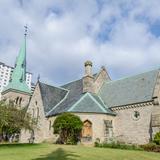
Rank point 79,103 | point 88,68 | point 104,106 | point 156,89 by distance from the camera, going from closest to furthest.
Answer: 1. point 156,89
2. point 79,103
3. point 104,106
4. point 88,68

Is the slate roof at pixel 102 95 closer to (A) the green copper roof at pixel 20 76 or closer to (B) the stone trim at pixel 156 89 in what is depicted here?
(B) the stone trim at pixel 156 89

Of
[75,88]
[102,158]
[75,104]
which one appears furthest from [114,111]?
[102,158]

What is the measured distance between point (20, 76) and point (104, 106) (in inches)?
1018

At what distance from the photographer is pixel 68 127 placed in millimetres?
35531

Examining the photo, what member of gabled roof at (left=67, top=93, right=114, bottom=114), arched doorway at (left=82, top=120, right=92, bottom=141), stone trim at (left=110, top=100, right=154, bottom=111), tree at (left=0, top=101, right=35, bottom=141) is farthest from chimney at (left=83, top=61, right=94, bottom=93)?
tree at (left=0, top=101, right=35, bottom=141)

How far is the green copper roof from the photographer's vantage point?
191ft

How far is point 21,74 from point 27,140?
61.3 feet

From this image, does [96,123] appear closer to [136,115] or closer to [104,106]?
[104,106]

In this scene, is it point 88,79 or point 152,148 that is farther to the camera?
point 88,79

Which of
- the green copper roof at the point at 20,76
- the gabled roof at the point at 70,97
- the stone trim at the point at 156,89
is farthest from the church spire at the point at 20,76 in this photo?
the stone trim at the point at 156,89

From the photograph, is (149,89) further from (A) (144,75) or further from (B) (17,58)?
(B) (17,58)

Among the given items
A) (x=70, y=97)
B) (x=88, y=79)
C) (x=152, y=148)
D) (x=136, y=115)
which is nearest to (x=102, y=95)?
(x=88, y=79)

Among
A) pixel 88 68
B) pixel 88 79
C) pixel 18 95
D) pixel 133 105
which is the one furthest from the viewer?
pixel 18 95

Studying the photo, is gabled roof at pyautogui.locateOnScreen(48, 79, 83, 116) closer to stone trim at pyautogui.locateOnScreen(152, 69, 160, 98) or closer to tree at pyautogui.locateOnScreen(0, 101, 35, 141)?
tree at pyautogui.locateOnScreen(0, 101, 35, 141)
